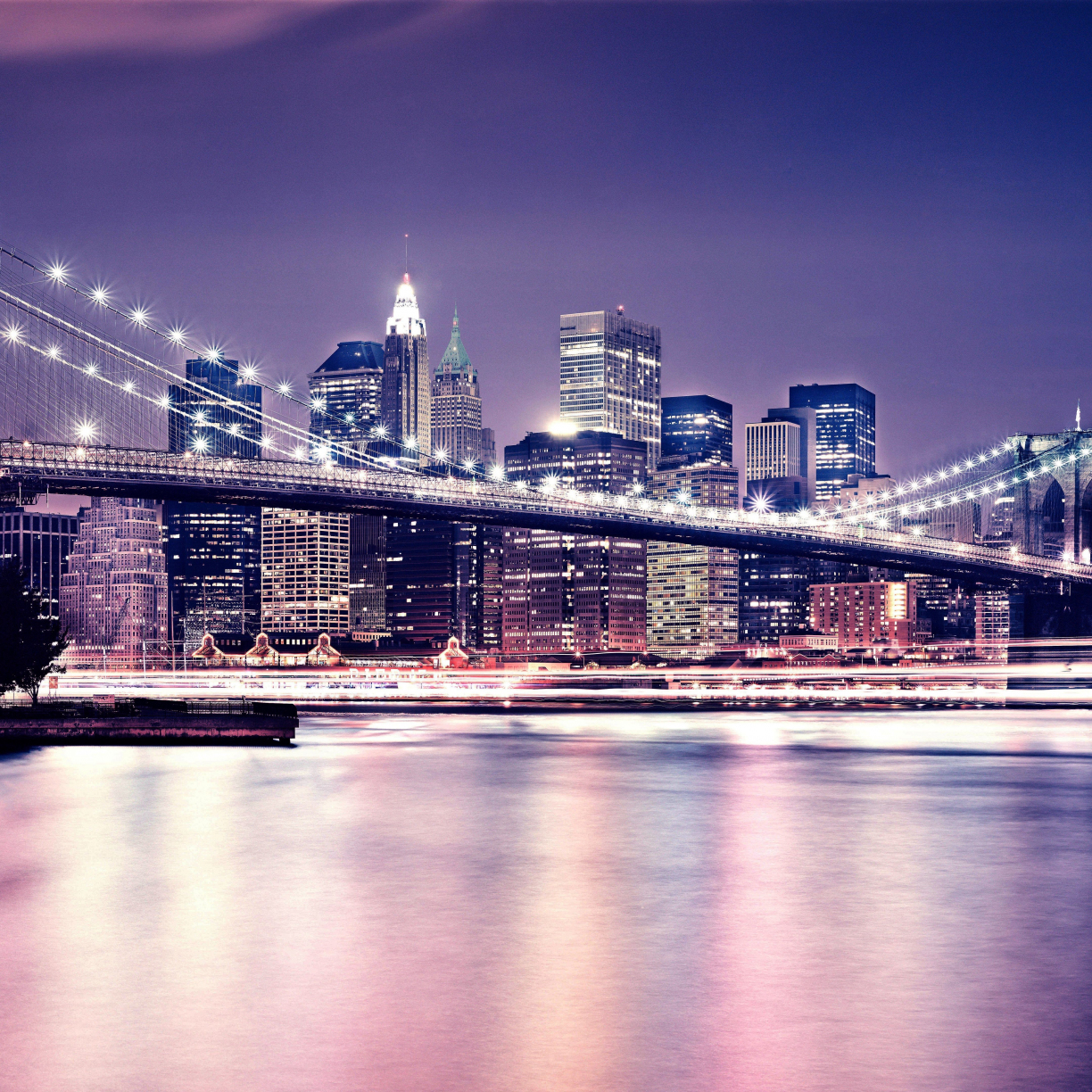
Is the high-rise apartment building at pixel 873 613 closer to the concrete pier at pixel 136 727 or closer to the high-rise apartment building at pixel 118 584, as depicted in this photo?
the high-rise apartment building at pixel 118 584

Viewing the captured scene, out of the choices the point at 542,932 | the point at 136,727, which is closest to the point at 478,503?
the point at 136,727

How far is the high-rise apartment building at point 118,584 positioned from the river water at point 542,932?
156 meters

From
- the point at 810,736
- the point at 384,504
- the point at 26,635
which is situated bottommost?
the point at 810,736

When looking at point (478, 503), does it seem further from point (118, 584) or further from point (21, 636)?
point (118, 584)

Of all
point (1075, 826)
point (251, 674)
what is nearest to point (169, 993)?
point (1075, 826)

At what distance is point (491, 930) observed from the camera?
1526cm

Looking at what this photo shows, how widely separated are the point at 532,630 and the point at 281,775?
149 metres

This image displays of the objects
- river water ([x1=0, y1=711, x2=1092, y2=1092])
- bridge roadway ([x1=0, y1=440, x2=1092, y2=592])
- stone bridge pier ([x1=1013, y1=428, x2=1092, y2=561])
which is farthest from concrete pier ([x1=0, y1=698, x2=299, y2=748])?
stone bridge pier ([x1=1013, y1=428, x2=1092, y2=561])

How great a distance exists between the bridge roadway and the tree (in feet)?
40.0

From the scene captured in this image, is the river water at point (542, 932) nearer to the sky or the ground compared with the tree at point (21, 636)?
nearer to the ground

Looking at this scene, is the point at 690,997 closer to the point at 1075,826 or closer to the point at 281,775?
the point at 1075,826

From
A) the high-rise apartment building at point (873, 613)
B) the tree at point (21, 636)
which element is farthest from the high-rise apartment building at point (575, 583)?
the tree at point (21, 636)

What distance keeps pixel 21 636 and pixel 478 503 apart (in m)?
32.4

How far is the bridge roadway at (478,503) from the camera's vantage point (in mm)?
61594
